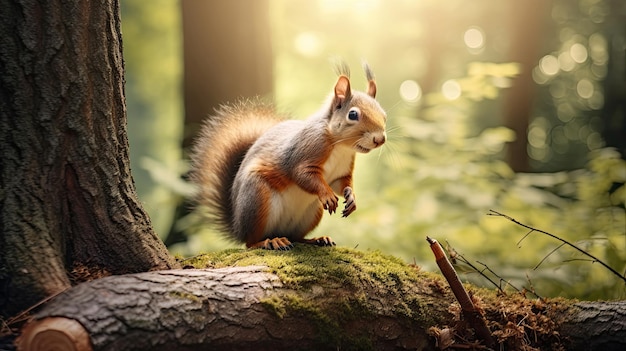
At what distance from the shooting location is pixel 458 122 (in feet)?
13.8

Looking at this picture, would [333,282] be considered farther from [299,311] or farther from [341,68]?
[341,68]

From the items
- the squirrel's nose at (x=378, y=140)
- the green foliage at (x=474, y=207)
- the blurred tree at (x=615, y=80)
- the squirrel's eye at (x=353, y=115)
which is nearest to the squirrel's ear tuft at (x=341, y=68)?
the squirrel's eye at (x=353, y=115)

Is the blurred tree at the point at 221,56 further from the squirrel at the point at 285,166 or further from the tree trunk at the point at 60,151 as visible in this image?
the tree trunk at the point at 60,151

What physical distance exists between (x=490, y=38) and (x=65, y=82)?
31.1 ft

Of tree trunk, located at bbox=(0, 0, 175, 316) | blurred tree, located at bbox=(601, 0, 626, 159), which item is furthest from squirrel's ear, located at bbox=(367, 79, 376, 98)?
blurred tree, located at bbox=(601, 0, 626, 159)

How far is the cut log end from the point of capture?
1338 millimetres

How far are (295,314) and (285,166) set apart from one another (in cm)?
71

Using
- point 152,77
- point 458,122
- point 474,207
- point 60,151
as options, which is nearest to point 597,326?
point 60,151

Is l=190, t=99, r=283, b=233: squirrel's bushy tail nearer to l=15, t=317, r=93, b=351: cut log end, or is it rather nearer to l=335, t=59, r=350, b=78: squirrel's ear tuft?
l=335, t=59, r=350, b=78: squirrel's ear tuft

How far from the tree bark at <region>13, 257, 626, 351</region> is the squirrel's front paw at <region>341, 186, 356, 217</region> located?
22 cm

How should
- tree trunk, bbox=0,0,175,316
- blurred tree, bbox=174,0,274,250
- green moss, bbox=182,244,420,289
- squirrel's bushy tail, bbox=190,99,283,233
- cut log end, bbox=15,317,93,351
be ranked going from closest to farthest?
cut log end, bbox=15,317,93,351, tree trunk, bbox=0,0,175,316, green moss, bbox=182,244,420,289, squirrel's bushy tail, bbox=190,99,283,233, blurred tree, bbox=174,0,274,250

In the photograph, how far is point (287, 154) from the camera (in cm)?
226

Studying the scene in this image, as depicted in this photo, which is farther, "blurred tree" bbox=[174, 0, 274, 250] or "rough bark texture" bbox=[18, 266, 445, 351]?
"blurred tree" bbox=[174, 0, 274, 250]

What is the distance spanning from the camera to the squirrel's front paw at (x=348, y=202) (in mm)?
2114
